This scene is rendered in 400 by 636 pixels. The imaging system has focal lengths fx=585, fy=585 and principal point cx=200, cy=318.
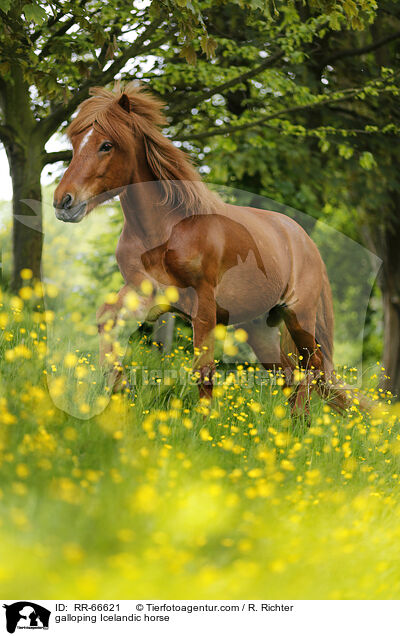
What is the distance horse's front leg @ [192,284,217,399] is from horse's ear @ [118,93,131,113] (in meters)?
1.26

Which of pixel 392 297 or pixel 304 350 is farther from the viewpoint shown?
pixel 392 297

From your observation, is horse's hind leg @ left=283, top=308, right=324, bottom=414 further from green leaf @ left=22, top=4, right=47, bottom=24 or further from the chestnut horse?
green leaf @ left=22, top=4, right=47, bottom=24

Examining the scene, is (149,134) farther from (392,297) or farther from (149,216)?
(392,297)

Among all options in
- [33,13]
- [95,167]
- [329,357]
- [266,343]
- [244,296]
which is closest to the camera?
[95,167]

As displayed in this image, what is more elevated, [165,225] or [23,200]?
[23,200]

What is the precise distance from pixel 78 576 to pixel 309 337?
10.4 ft

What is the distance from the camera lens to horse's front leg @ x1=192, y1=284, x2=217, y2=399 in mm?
4023

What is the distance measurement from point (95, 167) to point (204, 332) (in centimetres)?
131

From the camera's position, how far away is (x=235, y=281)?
4312mm

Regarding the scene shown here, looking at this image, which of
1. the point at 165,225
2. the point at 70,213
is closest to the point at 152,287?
the point at 165,225
